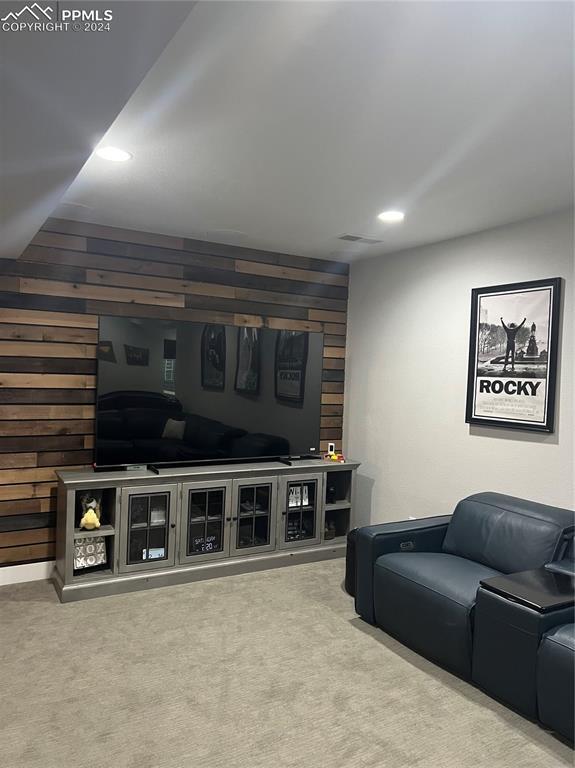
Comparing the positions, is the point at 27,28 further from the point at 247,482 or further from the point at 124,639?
the point at 247,482

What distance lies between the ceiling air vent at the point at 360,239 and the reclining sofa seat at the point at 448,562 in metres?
1.97

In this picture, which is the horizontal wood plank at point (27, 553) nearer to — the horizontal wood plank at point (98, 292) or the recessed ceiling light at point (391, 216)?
the horizontal wood plank at point (98, 292)

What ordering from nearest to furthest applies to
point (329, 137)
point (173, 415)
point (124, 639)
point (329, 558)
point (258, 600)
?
point (329, 137) < point (124, 639) < point (258, 600) < point (173, 415) < point (329, 558)

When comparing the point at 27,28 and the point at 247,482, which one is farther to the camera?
the point at 247,482

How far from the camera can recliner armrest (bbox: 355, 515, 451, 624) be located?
3.31 metres

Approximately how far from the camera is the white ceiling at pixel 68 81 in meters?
1.04

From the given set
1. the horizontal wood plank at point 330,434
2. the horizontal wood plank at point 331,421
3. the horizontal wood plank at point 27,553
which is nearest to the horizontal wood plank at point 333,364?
the horizontal wood plank at point 331,421

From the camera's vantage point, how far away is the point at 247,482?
4109 millimetres

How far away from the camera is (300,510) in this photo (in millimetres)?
4402

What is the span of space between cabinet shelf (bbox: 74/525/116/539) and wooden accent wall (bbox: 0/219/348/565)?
41 cm

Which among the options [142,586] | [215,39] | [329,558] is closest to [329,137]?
[215,39]

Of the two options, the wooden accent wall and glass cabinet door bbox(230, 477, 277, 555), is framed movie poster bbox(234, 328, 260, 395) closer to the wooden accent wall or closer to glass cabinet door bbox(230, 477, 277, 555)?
the wooden accent wall

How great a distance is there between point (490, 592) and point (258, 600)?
1603 millimetres

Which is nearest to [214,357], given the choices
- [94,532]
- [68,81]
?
[94,532]
